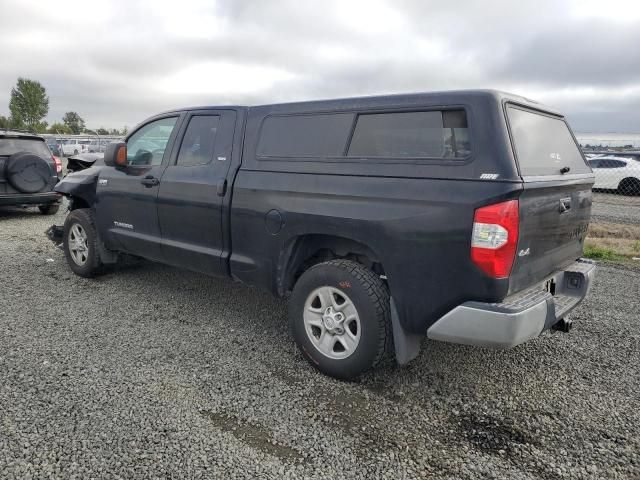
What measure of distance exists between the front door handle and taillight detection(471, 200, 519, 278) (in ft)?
9.91

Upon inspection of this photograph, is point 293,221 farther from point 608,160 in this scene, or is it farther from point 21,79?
point 21,79

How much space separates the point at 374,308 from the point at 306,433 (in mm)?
842

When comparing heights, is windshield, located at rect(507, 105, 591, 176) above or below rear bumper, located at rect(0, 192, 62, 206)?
above

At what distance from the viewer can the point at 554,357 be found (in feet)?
12.2

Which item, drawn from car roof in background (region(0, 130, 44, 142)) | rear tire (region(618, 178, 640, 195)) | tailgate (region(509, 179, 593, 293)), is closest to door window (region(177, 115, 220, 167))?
tailgate (region(509, 179, 593, 293))

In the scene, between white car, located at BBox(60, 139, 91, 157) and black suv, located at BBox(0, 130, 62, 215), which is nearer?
black suv, located at BBox(0, 130, 62, 215)

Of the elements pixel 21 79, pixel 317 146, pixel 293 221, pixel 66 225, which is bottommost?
pixel 66 225

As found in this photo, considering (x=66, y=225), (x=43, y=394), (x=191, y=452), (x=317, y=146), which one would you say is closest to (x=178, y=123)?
(x=317, y=146)

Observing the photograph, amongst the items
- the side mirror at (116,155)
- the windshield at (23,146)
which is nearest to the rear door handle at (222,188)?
the side mirror at (116,155)

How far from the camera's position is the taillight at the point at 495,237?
2.55 metres

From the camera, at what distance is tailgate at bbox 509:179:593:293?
2.70 meters

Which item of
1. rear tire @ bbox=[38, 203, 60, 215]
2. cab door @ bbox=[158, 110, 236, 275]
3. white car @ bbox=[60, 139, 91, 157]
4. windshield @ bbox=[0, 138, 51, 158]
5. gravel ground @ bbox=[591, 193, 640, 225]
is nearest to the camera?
cab door @ bbox=[158, 110, 236, 275]

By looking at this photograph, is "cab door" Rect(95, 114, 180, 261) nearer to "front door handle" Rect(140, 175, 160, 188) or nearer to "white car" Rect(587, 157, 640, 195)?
"front door handle" Rect(140, 175, 160, 188)

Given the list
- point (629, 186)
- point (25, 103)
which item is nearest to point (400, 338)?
point (629, 186)
